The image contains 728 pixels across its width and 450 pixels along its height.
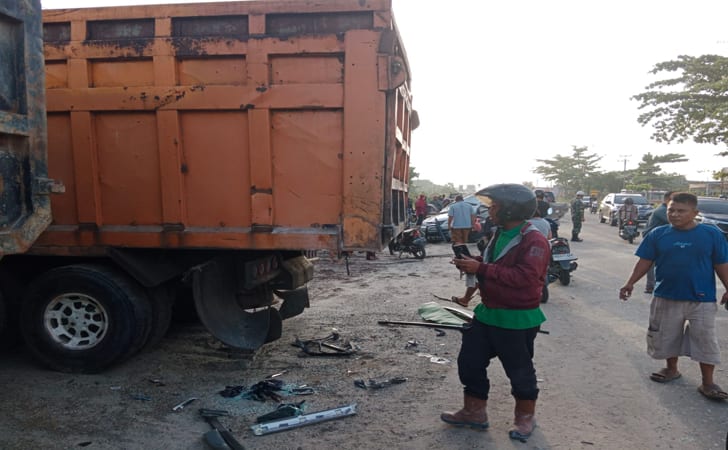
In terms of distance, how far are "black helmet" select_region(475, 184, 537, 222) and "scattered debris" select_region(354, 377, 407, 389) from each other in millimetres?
1742

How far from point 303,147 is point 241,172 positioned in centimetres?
56

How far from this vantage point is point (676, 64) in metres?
23.1

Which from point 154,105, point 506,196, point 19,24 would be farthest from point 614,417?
point 19,24

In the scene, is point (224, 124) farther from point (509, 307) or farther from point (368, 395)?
point (509, 307)

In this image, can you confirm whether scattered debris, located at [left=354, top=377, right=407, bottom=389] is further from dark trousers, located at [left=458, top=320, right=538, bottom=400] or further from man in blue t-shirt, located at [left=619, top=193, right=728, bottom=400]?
man in blue t-shirt, located at [left=619, top=193, right=728, bottom=400]

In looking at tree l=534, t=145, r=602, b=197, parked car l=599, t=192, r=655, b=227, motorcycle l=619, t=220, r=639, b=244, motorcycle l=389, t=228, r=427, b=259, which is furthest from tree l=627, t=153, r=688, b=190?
motorcycle l=389, t=228, r=427, b=259

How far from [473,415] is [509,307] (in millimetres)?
828

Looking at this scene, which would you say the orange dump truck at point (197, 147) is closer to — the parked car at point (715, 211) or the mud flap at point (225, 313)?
the mud flap at point (225, 313)

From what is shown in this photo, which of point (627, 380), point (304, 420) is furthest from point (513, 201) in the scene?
point (627, 380)

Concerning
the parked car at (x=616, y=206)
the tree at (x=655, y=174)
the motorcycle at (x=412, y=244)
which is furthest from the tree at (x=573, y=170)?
the motorcycle at (x=412, y=244)

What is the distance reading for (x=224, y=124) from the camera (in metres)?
4.16

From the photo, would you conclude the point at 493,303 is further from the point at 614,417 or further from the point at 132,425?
the point at 132,425

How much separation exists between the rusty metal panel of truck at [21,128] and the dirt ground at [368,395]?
1362mm

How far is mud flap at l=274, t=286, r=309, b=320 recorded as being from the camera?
561cm
